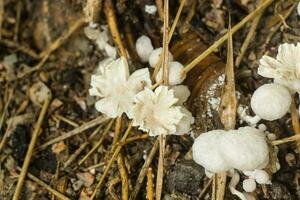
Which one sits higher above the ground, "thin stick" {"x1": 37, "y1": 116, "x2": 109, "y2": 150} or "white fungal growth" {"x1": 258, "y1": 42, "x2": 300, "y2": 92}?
"white fungal growth" {"x1": 258, "y1": 42, "x2": 300, "y2": 92}

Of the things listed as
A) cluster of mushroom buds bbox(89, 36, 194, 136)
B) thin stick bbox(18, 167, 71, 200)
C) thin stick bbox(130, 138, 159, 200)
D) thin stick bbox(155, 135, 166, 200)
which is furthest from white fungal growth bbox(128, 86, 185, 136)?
thin stick bbox(18, 167, 71, 200)

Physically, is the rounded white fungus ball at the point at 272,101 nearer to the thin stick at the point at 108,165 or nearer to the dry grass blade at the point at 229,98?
the dry grass blade at the point at 229,98

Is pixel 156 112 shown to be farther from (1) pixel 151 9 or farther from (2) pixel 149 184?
(1) pixel 151 9

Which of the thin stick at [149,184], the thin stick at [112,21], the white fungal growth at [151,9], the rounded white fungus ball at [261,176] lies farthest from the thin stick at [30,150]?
the rounded white fungus ball at [261,176]

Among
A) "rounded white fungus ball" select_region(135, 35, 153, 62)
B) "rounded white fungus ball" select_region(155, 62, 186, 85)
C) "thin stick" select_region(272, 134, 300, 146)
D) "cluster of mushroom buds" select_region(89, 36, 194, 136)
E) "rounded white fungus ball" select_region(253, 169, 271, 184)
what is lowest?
"rounded white fungus ball" select_region(253, 169, 271, 184)

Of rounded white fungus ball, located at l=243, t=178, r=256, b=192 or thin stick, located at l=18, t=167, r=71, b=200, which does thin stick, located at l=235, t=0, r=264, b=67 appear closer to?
rounded white fungus ball, located at l=243, t=178, r=256, b=192
